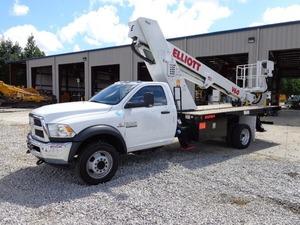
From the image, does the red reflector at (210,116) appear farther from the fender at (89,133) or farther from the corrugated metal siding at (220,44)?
the corrugated metal siding at (220,44)

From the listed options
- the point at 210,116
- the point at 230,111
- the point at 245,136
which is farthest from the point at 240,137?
the point at 210,116

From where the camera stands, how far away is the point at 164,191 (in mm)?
5879

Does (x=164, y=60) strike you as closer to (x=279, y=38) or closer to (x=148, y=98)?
(x=148, y=98)

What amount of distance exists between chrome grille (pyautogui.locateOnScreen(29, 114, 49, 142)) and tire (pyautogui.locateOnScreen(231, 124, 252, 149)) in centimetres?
570

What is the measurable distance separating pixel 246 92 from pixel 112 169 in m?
6.81

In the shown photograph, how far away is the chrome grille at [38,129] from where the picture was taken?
6.12 meters

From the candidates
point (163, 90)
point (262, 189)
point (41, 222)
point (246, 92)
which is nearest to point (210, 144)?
point (246, 92)

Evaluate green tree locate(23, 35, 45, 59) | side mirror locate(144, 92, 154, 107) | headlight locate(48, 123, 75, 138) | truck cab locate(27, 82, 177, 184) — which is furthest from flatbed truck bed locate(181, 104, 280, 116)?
green tree locate(23, 35, 45, 59)

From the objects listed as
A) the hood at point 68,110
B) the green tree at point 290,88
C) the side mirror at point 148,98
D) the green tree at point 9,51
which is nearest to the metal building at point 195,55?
the green tree at point 9,51

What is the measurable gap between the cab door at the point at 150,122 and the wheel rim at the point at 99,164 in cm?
65

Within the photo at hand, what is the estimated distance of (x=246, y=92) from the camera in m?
11.6

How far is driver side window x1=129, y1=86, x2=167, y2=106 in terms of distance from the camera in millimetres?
7178

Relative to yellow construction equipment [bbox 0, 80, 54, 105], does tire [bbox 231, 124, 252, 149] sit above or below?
below

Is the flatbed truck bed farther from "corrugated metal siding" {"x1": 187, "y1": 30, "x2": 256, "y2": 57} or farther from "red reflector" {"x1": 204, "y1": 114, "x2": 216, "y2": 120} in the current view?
"corrugated metal siding" {"x1": 187, "y1": 30, "x2": 256, "y2": 57}
